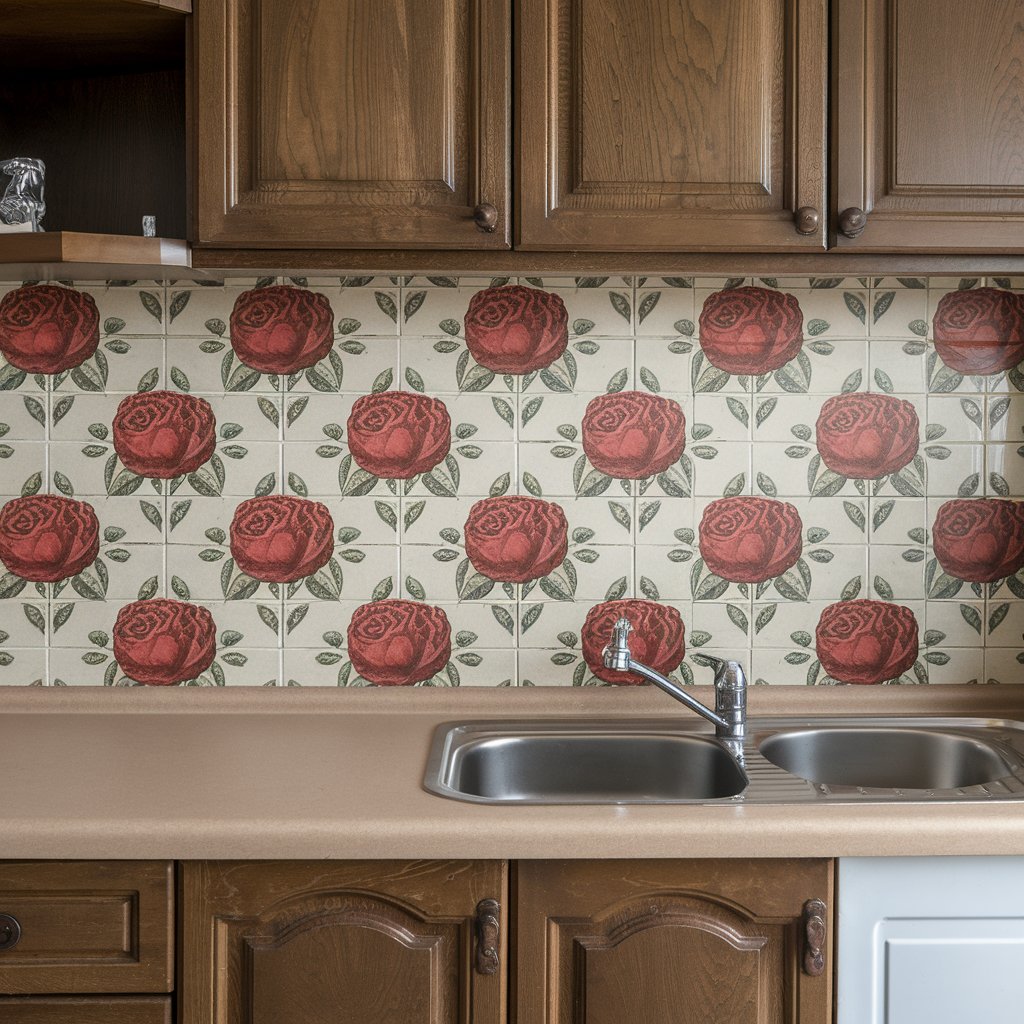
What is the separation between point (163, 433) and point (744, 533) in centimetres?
104

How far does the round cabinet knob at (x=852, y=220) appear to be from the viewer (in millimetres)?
1503

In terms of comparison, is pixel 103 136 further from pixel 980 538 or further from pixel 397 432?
pixel 980 538

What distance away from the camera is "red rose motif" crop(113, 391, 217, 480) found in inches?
72.9

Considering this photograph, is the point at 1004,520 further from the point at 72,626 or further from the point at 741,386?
the point at 72,626

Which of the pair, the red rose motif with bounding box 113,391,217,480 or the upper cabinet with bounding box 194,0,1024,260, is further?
the red rose motif with bounding box 113,391,217,480

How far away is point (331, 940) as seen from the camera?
4.28 ft

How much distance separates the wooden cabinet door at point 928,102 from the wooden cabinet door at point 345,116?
0.49m

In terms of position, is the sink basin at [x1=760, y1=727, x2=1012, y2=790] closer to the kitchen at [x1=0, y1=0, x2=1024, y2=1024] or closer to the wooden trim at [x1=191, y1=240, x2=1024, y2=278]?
the kitchen at [x1=0, y1=0, x2=1024, y2=1024]

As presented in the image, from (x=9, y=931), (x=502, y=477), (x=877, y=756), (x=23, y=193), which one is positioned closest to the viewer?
(x=9, y=931)

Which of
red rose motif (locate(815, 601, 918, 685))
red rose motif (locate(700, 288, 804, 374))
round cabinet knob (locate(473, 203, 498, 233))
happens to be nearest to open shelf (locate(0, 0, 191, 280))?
round cabinet knob (locate(473, 203, 498, 233))

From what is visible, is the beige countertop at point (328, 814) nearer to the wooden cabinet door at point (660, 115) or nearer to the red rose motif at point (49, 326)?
the red rose motif at point (49, 326)

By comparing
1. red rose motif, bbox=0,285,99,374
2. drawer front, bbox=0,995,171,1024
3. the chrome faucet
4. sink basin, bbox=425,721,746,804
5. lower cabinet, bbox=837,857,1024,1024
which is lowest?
drawer front, bbox=0,995,171,1024

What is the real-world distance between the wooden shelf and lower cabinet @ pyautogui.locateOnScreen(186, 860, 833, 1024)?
83cm

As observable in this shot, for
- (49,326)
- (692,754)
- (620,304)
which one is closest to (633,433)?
(620,304)
